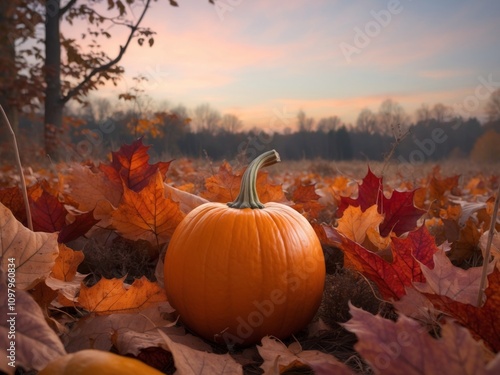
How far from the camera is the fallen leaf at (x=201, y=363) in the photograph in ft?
2.65

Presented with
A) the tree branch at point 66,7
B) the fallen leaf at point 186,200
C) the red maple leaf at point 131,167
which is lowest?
the fallen leaf at point 186,200

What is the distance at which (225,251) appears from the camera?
1147 mm

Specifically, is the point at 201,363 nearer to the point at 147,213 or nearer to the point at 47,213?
the point at 147,213

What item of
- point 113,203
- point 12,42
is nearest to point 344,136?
point 12,42

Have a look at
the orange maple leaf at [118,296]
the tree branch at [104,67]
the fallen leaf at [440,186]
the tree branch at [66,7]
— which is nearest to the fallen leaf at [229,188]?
the orange maple leaf at [118,296]

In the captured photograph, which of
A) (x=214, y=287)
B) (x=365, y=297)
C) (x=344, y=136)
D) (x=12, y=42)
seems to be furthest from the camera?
(x=344, y=136)

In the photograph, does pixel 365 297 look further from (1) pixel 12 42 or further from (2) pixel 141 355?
(1) pixel 12 42

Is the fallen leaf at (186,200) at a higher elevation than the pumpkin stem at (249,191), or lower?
lower

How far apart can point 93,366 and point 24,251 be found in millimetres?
434

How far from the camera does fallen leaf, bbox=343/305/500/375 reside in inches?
22.4

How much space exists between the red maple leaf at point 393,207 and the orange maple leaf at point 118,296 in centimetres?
80

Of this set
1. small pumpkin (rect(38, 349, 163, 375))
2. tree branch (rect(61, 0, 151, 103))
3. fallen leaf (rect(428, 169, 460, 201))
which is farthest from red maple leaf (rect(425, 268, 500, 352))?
tree branch (rect(61, 0, 151, 103))

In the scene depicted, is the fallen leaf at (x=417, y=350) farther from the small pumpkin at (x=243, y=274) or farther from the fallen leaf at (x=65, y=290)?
the fallen leaf at (x=65, y=290)

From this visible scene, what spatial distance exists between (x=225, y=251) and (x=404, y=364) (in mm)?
618
